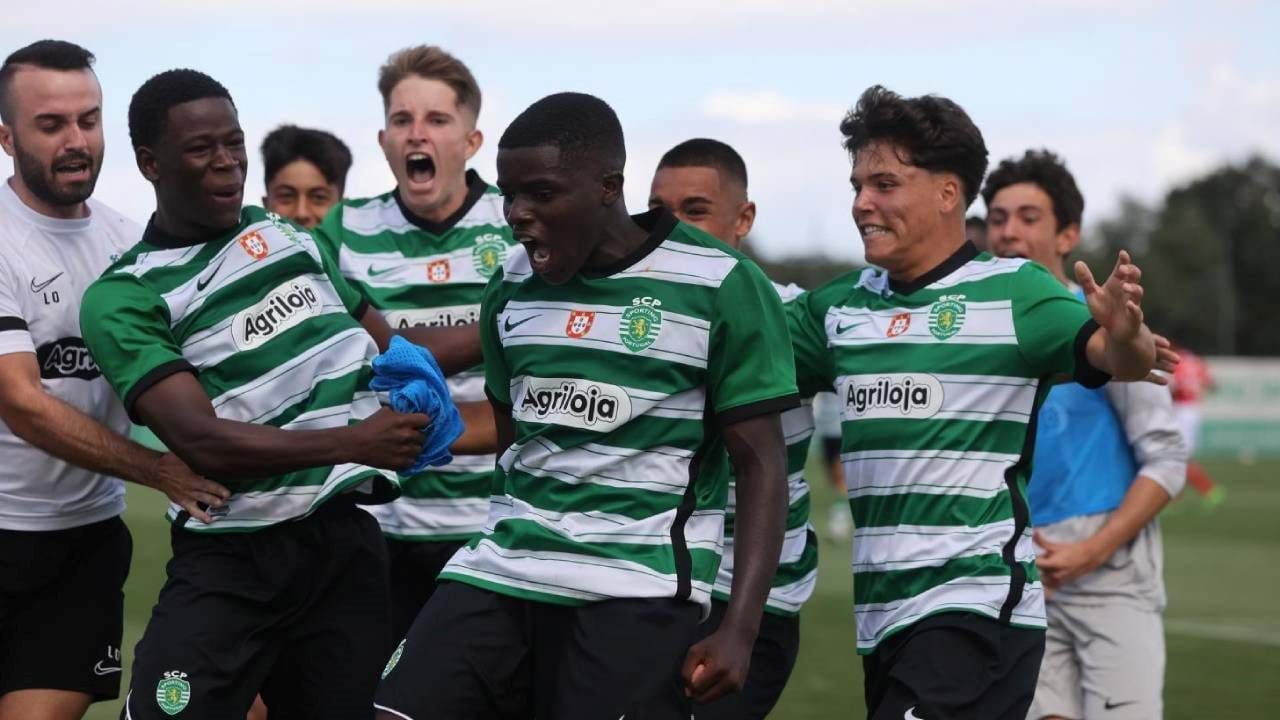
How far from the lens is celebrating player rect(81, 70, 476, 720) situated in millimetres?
5223

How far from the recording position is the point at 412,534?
22.6 feet

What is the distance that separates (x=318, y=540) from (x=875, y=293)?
204 cm

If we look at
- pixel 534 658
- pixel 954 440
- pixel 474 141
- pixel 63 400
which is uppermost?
pixel 474 141

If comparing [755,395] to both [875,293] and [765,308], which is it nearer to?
[765,308]

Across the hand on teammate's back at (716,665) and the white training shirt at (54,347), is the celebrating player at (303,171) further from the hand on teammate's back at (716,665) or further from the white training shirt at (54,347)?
the hand on teammate's back at (716,665)

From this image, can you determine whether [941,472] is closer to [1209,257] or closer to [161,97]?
[161,97]

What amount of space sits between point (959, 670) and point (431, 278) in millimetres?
2891

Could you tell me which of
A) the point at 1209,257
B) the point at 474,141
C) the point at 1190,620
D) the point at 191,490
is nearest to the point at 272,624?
the point at 191,490

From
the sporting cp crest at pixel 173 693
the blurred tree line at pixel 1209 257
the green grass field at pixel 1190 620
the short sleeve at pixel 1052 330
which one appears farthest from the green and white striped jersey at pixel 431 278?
the blurred tree line at pixel 1209 257

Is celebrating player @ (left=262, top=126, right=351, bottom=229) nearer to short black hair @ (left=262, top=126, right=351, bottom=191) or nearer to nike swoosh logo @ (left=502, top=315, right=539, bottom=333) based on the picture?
short black hair @ (left=262, top=126, right=351, bottom=191)

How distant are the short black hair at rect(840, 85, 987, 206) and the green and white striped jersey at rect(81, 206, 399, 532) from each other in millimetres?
Answer: 1924

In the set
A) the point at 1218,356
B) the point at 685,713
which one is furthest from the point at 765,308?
the point at 1218,356

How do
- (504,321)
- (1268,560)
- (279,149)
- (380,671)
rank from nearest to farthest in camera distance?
1. (504,321)
2. (380,671)
3. (279,149)
4. (1268,560)

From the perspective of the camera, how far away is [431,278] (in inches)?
277
